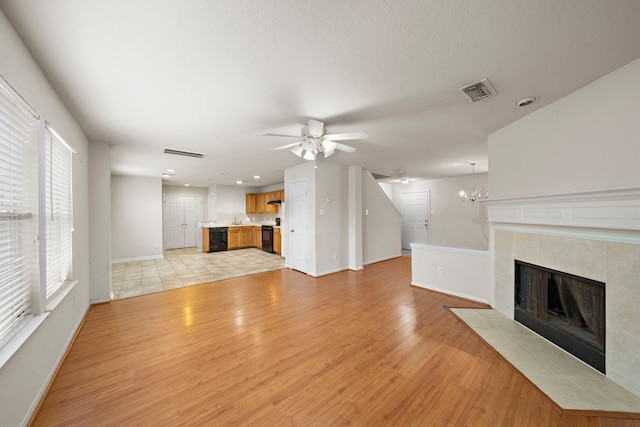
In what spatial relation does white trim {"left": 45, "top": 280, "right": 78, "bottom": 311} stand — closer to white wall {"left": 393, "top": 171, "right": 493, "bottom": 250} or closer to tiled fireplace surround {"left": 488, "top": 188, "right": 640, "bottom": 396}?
tiled fireplace surround {"left": 488, "top": 188, "right": 640, "bottom": 396}

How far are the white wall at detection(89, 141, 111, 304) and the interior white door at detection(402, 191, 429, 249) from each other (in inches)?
306

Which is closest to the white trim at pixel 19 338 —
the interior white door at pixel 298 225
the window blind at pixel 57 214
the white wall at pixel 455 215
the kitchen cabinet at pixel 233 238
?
the window blind at pixel 57 214

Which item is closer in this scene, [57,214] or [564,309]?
[57,214]

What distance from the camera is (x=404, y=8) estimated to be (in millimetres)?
1230

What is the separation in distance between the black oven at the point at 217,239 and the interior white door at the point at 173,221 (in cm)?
182

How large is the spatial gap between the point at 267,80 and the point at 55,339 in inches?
113

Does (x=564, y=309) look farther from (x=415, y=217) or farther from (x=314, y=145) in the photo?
(x=415, y=217)

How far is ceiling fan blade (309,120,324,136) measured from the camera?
2.51 m

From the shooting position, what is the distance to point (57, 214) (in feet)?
7.01

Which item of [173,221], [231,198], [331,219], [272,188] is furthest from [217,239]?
[331,219]

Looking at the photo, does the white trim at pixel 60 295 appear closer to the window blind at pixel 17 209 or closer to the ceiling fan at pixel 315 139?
the window blind at pixel 17 209

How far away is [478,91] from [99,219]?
5121mm

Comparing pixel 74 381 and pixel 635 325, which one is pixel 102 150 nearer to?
pixel 74 381

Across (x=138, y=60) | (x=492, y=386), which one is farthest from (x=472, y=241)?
(x=138, y=60)
